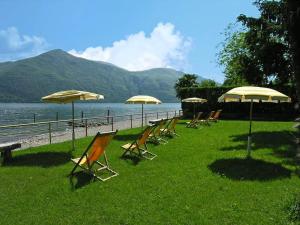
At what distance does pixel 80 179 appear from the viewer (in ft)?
25.0

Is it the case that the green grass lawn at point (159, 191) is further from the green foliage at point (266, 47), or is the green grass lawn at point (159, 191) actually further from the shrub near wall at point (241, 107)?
the shrub near wall at point (241, 107)

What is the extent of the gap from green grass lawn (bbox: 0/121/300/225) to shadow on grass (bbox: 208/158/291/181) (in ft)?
0.07

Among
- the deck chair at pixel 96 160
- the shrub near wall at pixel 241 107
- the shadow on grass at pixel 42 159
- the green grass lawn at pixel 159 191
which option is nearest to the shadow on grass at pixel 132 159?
the green grass lawn at pixel 159 191

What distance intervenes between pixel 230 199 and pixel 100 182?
2.63 m

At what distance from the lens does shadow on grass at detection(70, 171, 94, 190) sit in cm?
714

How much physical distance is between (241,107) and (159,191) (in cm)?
2593

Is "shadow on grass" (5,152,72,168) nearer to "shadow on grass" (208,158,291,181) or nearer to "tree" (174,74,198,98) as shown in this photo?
"shadow on grass" (208,158,291,181)

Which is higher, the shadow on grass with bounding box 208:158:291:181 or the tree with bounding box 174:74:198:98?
the tree with bounding box 174:74:198:98

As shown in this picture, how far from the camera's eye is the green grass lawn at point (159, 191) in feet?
17.5

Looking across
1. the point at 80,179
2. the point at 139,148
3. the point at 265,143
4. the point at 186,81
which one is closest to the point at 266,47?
the point at 265,143

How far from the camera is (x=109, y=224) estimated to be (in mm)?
5031

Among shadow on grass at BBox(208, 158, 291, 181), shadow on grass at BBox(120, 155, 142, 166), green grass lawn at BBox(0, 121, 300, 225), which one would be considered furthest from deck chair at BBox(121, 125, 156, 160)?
shadow on grass at BBox(208, 158, 291, 181)

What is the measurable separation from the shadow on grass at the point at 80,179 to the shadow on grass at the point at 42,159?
1.53 meters

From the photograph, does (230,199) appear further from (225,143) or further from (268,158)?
(225,143)
